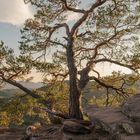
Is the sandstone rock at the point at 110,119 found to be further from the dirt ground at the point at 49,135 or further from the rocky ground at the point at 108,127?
the dirt ground at the point at 49,135

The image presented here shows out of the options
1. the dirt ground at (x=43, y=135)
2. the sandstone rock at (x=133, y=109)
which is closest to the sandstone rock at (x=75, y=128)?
the dirt ground at (x=43, y=135)

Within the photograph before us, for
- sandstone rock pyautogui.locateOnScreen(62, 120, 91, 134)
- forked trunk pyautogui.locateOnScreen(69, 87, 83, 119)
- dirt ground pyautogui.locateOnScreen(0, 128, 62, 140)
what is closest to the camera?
sandstone rock pyautogui.locateOnScreen(62, 120, 91, 134)

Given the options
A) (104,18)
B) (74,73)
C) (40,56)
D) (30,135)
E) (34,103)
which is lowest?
(30,135)

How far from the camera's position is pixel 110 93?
108ft

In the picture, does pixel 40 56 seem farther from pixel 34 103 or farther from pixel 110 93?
pixel 110 93

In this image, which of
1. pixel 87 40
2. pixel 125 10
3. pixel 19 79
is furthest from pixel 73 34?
pixel 19 79

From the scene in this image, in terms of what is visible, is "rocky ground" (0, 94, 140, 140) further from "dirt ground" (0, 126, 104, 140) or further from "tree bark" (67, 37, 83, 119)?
"tree bark" (67, 37, 83, 119)

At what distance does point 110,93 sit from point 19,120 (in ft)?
33.2

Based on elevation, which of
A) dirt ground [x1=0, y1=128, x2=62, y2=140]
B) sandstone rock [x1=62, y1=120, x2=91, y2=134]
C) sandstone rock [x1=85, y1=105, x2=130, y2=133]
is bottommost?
dirt ground [x1=0, y1=128, x2=62, y2=140]

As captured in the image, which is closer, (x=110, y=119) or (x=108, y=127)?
(x=108, y=127)

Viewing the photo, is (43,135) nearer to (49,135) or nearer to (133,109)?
(49,135)

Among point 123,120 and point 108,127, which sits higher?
point 123,120

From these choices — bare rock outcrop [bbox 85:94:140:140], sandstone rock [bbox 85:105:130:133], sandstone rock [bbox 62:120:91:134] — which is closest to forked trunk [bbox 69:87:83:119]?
sandstone rock [bbox 62:120:91:134]

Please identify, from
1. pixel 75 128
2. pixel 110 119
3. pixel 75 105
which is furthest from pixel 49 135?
pixel 110 119
